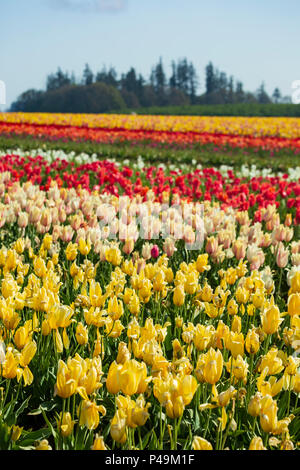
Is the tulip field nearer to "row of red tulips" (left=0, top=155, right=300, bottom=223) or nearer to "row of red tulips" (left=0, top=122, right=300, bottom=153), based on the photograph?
"row of red tulips" (left=0, top=155, right=300, bottom=223)

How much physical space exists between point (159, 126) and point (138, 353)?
2518 centimetres

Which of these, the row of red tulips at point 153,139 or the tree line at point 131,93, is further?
the tree line at point 131,93

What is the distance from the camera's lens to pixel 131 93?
78.0 m

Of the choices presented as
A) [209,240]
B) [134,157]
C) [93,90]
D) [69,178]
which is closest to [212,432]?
[209,240]

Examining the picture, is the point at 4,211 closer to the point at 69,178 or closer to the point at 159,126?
the point at 69,178

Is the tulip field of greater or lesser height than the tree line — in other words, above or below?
below

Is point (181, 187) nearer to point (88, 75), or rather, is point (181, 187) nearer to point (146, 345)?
point (146, 345)

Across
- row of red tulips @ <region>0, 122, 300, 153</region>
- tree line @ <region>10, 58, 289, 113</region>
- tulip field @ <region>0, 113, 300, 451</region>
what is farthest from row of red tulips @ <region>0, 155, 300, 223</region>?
tree line @ <region>10, 58, 289, 113</region>

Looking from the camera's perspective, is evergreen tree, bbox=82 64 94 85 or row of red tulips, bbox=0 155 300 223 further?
evergreen tree, bbox=82 64 94 85

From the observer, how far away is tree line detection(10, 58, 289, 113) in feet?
224

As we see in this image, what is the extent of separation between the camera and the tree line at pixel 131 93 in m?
68.1

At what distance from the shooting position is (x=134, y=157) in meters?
14.6

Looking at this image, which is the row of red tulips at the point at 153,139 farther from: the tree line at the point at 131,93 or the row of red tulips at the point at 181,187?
the tree line at the point at 131,93

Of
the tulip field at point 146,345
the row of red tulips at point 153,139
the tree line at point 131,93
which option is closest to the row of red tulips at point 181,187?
the tulip field at point 146,345
